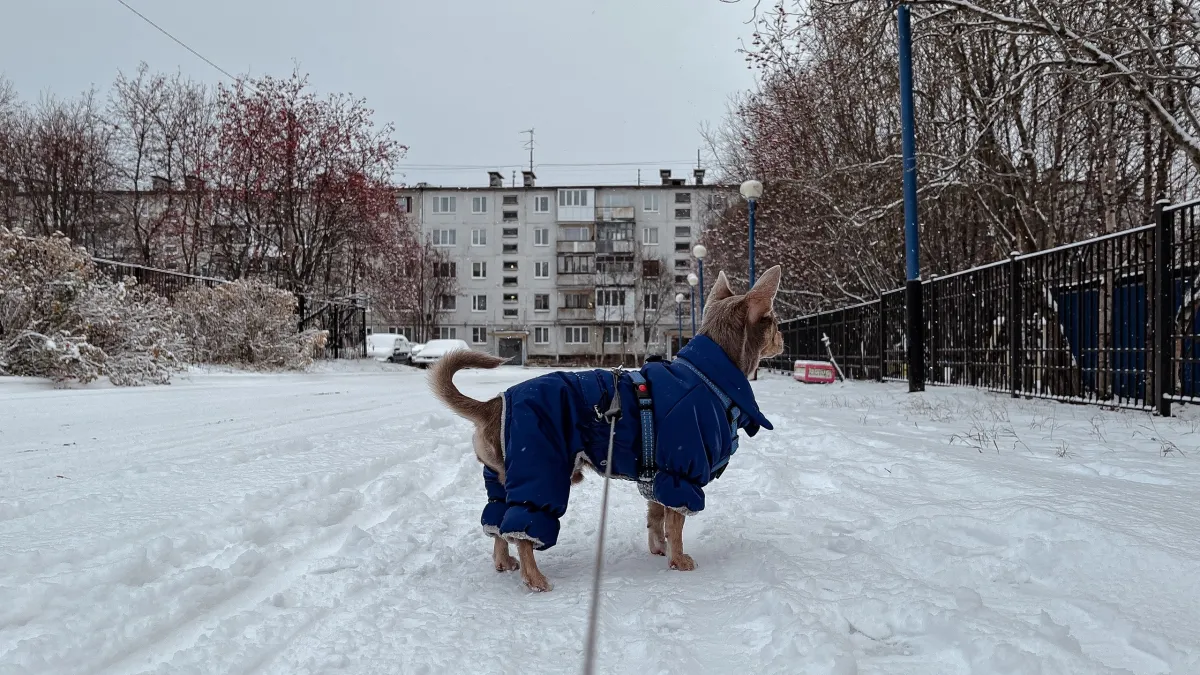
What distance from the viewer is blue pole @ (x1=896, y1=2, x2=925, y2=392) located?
11375 mm

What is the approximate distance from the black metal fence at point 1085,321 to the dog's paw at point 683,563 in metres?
6.37

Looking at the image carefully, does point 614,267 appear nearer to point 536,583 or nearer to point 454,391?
point 454,391

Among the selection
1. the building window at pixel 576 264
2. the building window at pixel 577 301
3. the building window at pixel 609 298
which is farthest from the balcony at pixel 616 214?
the building window at pixel 577 301

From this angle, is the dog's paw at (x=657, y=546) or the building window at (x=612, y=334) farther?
the building window at (x=612, y=334)

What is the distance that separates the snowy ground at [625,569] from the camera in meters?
2.10

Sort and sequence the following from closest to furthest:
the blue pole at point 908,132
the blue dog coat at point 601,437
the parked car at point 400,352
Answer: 1. the blue dog coat at point 601,437
2. the blue pole at point 908,132
3. the parked car at point 400,352

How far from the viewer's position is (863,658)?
2.05 m

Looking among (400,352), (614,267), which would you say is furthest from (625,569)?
(614,267)

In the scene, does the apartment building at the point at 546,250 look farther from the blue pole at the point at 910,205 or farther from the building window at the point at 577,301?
the blue pole at the point at 910,205

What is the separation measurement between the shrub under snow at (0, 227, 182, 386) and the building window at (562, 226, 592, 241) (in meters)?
55.9

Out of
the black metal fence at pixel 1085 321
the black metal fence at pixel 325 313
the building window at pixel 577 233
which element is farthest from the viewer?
the building window at pixel 577 233

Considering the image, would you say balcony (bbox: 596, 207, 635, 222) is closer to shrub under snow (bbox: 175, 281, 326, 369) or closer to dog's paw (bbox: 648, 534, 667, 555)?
shrub under snow (bbox: 175, 281, 326, 369)

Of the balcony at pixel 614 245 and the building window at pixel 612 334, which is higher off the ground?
the balcony at pixel 614 245

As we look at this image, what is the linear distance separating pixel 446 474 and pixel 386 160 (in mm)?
26690
